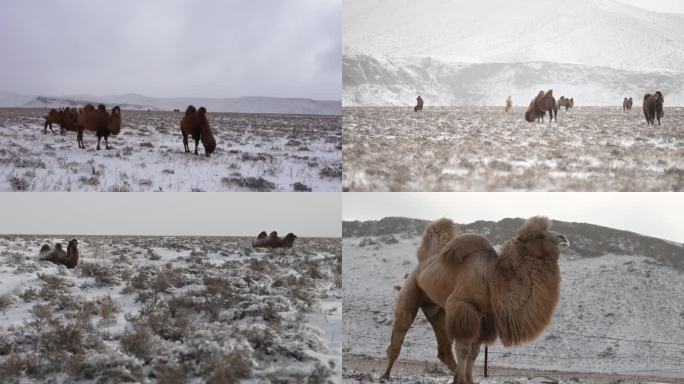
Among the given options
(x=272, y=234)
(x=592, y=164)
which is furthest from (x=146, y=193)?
(x=592, y=164)

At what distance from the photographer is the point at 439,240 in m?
5.28

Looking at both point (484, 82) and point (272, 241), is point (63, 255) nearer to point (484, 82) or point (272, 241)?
point (272, 241)

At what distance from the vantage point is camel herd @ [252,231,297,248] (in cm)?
774

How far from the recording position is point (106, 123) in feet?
26.0

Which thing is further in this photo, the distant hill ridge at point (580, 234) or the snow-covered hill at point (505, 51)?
the snow-covered hill at point (505, 51)

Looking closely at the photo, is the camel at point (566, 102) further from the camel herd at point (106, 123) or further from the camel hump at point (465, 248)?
the camel hump at point (465, 248)

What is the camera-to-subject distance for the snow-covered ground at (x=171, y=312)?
562cm

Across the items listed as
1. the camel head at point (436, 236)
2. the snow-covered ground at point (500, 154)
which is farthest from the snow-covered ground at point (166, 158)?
the camel head at point (436, 236)

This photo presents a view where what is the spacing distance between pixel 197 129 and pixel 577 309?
555cm

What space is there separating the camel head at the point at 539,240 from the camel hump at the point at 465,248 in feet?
0.72

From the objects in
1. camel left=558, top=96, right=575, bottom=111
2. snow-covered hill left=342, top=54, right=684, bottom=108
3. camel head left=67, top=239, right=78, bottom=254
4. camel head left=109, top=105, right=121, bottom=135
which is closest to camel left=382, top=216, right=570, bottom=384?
snow-covered hill left=342, top=54, right=684, bottom=108

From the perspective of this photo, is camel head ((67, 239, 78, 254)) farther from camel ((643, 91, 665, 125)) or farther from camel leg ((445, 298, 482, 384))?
camel ((643, 91, 665, 125))

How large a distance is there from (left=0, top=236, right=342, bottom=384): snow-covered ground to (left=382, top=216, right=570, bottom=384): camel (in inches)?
68.9

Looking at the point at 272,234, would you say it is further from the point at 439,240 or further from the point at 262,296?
the point at 439,240
